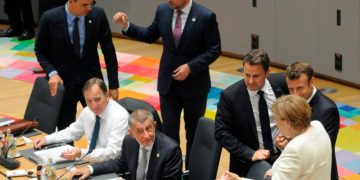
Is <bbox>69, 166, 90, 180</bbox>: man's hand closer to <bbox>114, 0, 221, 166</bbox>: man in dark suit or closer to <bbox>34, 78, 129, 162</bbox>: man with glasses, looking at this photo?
<bbox>34, 78, 129, 162</bbox>: man with glasses

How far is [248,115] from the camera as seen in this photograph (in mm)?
5543

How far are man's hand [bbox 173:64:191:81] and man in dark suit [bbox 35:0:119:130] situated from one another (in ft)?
2.38

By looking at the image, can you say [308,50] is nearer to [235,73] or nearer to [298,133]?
[235,73]

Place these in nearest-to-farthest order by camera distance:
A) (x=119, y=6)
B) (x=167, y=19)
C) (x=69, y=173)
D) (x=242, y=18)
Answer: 1. (x=69, y=173)
2. (x=167, y=19)
3. (x=242, y=18)
4. (x=119, y=6)

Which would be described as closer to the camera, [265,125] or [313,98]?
[313,98]

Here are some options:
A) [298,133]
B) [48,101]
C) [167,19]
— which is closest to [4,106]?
[48,101]

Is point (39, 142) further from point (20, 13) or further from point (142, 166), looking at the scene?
point (20, 13)

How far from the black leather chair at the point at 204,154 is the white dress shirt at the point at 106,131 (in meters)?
0.63

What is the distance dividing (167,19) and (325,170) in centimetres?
277

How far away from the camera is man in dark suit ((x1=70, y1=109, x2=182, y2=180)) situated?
5340mm

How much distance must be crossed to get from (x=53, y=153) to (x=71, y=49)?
143 cm

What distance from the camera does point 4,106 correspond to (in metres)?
9.62

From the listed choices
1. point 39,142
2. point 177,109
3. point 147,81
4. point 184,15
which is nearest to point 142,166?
point 39,142

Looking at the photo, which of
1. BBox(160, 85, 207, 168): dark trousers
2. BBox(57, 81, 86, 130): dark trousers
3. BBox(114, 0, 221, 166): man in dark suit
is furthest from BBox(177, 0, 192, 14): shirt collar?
BBox(57, 81, 86, 130): dark trousers
